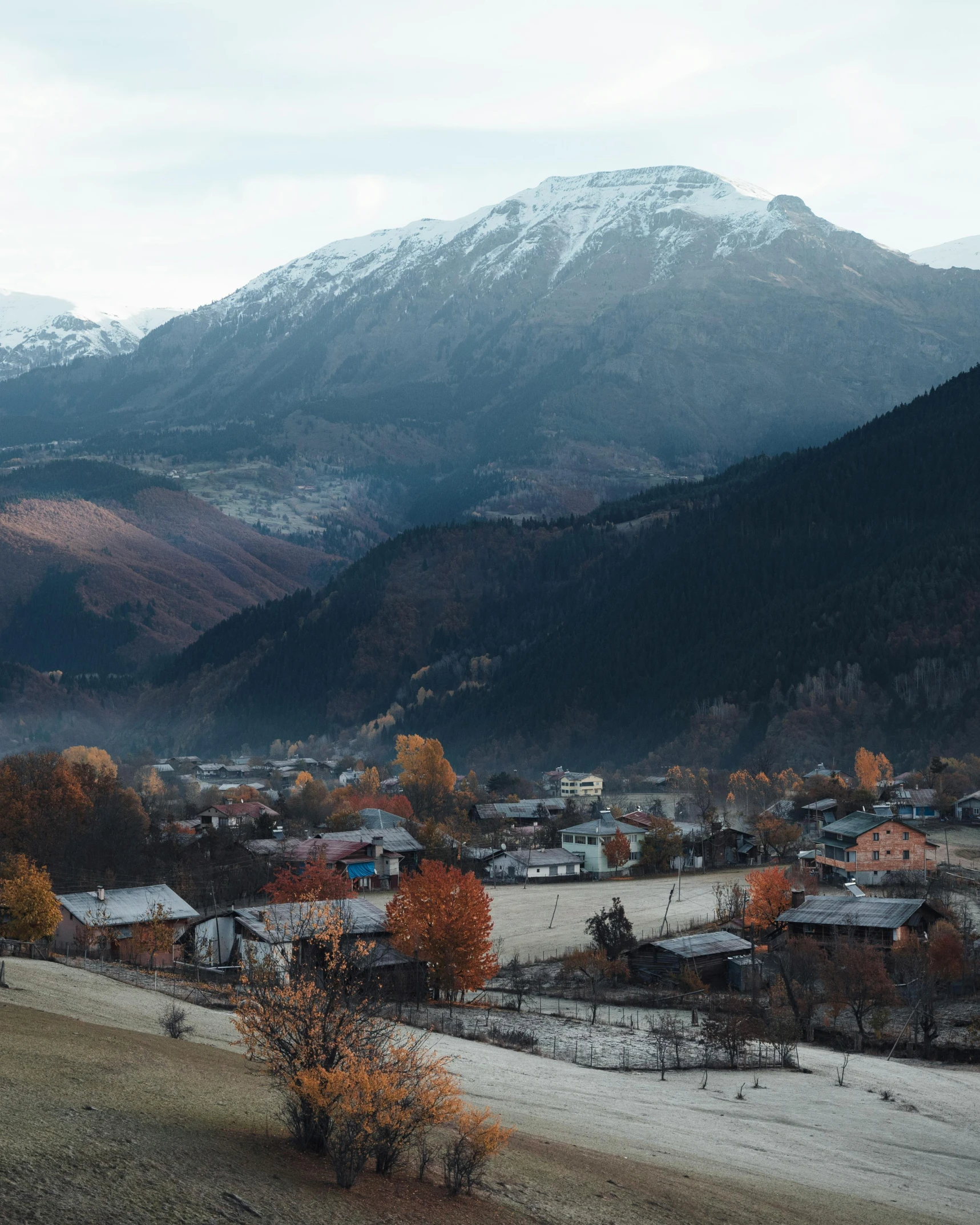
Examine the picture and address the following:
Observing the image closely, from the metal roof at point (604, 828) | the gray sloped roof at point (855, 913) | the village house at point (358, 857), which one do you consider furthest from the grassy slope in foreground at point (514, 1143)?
the metal roof at point (604, 828)

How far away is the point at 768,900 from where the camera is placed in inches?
2840

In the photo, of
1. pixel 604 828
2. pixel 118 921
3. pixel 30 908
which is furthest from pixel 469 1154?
pixel 604 828

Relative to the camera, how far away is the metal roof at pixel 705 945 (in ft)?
215

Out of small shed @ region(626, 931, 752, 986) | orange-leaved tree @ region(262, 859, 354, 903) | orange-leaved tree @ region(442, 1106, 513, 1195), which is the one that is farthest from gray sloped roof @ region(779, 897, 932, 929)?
orange-leaved tree @ region(442, 1106, 513, 1195)

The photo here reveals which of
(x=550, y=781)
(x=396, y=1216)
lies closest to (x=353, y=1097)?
(x=396, y=1216)

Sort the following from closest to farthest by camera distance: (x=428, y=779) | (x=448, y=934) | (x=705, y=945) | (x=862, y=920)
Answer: (x=448, y=934) < (x=705, y=945) < (x=862, y=920) < (x=428, y=779)

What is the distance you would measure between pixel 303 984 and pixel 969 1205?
16.7 meters

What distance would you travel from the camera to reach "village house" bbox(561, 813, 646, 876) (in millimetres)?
111438

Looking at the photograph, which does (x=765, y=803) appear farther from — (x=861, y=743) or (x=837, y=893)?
(x=837, y=893)

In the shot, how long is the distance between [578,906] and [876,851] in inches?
901

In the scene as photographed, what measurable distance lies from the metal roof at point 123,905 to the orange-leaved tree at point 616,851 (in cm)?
4926

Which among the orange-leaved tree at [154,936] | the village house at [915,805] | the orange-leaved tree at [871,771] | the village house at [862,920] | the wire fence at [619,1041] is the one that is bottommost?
the wire fence at [619,1041]

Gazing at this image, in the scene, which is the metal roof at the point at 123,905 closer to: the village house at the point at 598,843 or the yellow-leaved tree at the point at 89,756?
the village house at the point at 598,843

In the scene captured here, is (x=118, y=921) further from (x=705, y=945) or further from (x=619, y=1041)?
(x=705, y=945)
